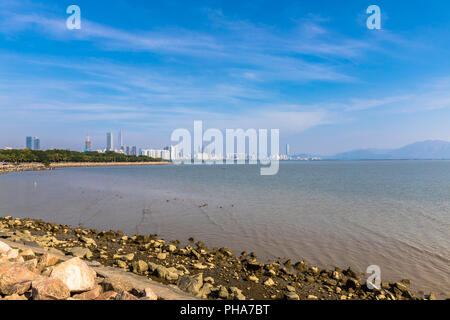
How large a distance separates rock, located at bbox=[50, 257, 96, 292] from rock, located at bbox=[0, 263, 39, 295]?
54 centimetres

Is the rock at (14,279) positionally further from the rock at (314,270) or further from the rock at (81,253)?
the rock at (314,270)

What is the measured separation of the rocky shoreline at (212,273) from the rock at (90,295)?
24mm

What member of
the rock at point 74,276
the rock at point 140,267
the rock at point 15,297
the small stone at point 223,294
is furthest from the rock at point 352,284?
the rock at point 15,297

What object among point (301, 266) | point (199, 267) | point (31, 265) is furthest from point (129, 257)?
point (301, 266)

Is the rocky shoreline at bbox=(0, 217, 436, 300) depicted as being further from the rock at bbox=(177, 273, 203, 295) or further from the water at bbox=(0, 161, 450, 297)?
the water at bbox=(0, 161, 450, 297)

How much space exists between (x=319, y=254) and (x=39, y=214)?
23.8 m

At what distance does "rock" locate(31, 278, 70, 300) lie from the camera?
18.2 feet

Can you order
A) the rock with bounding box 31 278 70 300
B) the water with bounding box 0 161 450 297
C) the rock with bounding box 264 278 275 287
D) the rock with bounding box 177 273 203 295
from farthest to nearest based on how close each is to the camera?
Answer: the water with bounding box 0 161 450 297 < the rock with bounding box 264 278 275 287 < the rock with bounding box 177 273 203 295 < the rock with bounding box 31 278 70 300

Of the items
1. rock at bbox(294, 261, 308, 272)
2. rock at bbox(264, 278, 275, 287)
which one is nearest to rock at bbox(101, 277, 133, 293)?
rock at bbox(264, 278, 275, 287)

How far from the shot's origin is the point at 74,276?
635 centimetres

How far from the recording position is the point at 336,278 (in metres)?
10.3
